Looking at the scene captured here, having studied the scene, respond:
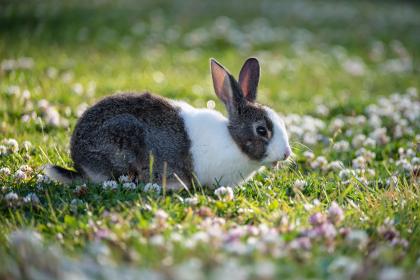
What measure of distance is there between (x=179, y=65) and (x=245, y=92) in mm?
6522

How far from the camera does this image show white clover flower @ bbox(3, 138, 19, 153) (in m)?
6.60

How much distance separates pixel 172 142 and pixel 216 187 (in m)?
0.66

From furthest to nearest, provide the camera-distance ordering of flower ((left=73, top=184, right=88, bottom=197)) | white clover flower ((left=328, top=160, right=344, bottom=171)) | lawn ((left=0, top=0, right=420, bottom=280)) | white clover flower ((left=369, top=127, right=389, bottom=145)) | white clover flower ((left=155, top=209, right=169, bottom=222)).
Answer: white clover flower ((left=369, top=127, right=389, bottom=145))
white clover flower ((left=328, top=160, right=344, bottom=171))
flower ((left=73, top=184, right=88, bottom=197))
white clover flower ((left=155, top=209, right=169, bottom=222))
lawn ((left=0, top=0, right=420, bottom=280))

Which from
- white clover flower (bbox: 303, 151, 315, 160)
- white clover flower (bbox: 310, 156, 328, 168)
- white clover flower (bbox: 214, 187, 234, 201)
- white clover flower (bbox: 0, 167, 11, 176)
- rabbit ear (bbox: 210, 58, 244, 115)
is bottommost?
white clover flower (bbox: 310, 156, 328, 168)

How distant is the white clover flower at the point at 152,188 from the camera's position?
546cm

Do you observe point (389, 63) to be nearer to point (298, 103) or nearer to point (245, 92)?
point (298, 103)

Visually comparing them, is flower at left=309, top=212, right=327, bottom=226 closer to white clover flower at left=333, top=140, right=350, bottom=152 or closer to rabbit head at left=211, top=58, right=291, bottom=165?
rabbit head at left=211, top=58, right=291, bottom=165

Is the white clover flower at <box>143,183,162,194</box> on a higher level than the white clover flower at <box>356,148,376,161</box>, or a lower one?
higher

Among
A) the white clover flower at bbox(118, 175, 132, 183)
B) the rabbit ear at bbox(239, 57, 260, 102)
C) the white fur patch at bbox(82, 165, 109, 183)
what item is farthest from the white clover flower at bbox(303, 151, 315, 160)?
the white fur patch at bbox(82, 165, 109, 183)

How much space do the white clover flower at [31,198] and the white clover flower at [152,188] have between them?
0.98 metres

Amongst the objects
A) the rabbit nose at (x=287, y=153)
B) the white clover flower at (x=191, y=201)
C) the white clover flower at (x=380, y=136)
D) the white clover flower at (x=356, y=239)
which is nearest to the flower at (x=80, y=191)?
the white clover flower at (x=191, y=201)

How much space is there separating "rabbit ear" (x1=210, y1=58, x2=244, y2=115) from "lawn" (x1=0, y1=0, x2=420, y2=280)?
881 mm

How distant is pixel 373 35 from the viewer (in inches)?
723

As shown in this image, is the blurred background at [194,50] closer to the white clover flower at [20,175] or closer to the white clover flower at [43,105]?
the white clover flower at [43,105]
